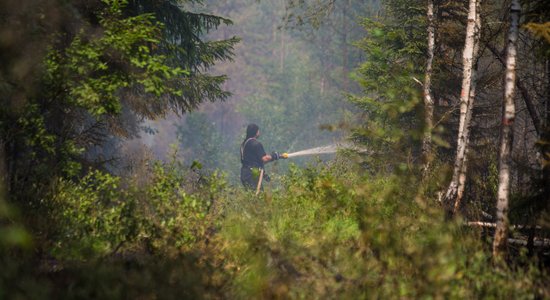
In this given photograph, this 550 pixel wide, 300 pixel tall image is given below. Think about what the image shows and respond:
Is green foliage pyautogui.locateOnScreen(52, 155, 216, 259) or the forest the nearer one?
the forest

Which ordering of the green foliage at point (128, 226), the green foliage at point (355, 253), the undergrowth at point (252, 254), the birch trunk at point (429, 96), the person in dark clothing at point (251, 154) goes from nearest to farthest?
the undergrowth at point (252, 254) < the green foliage at point (355, 253) < the green foliage at point (128, 226) < the birch trunk at point (429, 96) < the person in dark clothing at point (251, 154)

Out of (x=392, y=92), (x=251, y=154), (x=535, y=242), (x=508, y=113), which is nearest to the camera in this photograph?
(x=508, y=113)

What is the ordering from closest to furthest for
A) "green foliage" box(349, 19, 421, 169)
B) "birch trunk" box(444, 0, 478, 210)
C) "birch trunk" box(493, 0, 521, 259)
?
"birch trunk" box(493, 0, 521, 259) → "birch trunk" box(444, 0, 478, 210) → "green foliage" box(349, 19, 421, 169)

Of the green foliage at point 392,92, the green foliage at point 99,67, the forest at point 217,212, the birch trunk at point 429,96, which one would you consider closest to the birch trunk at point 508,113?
the forest at point 217,212

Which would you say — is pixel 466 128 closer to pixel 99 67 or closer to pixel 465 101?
pixel 465 101

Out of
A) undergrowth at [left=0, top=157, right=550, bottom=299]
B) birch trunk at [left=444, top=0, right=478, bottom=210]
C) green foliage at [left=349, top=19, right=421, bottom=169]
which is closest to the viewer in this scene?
undergrowth at [left=0, top=157, right=550, bottom=299]

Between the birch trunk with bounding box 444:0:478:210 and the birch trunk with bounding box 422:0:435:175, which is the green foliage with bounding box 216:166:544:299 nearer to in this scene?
the birch trunk with bounding box 444:0:478:210

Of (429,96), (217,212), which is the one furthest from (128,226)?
(429,96)

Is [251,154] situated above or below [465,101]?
above

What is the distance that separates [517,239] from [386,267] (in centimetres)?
305

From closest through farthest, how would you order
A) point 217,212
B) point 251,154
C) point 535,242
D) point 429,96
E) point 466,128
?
point 217,212
point 535,242
point 466,128
point 429,96
point 251,154

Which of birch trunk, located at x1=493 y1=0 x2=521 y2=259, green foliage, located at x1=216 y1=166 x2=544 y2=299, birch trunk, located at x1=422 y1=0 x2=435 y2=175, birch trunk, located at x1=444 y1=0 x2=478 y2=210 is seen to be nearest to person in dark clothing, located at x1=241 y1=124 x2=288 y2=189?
birch trunk, located at x1=422 y1=0 x2=435 y2=175

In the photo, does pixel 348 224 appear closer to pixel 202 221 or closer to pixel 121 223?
pixel 202 221

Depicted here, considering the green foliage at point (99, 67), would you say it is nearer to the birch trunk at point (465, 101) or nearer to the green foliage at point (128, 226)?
the green foliage at point (128, 226)
